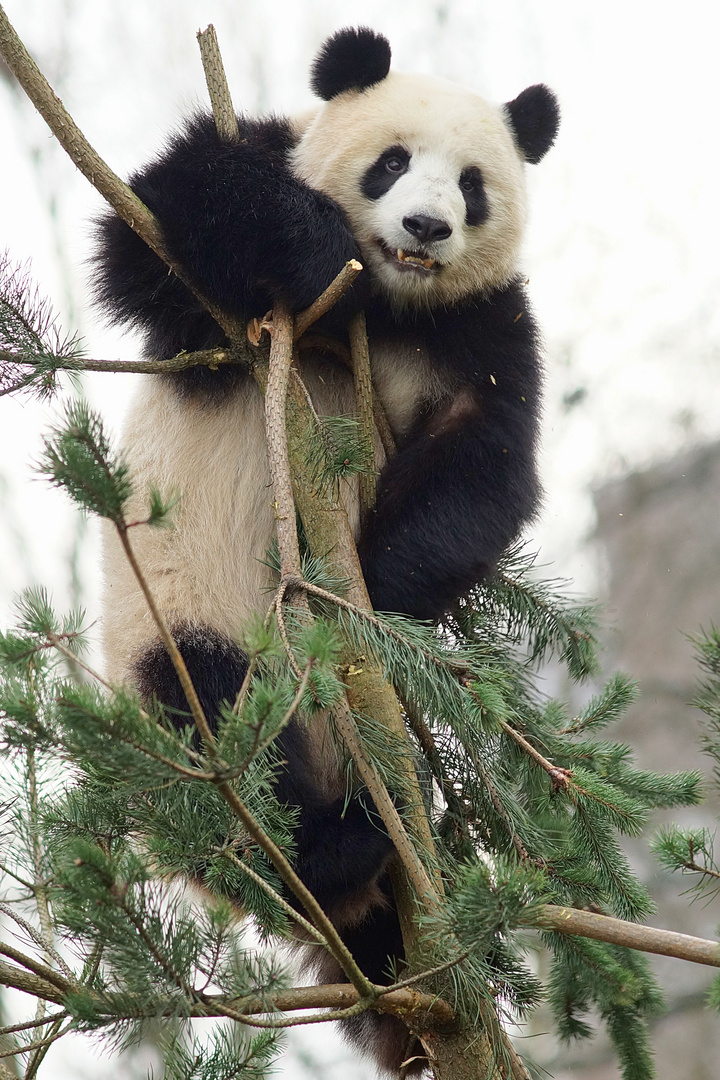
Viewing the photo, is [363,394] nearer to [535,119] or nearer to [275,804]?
[275,804]

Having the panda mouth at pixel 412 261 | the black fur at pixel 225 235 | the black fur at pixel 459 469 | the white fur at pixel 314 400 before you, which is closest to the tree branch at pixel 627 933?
the black fur at pixel 459 469

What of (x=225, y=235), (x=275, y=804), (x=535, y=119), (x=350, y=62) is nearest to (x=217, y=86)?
(x=225, y=235)

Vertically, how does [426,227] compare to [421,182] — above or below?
below

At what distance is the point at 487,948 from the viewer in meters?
2.08

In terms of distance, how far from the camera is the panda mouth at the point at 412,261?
3469mm

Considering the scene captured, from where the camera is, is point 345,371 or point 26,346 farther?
point 345,371

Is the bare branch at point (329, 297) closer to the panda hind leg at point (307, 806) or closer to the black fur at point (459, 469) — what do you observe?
the black fur at point (459, 469)

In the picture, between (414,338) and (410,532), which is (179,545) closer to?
(410,532)

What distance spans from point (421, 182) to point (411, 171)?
12 cm

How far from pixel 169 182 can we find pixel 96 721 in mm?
2215

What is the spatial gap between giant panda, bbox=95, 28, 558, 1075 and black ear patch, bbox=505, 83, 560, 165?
0.49 ft

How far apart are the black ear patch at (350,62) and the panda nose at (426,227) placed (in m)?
0.85

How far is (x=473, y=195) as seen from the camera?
383 centimetres

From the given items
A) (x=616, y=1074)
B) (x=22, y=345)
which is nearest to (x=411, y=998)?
(x=22, y=345)
